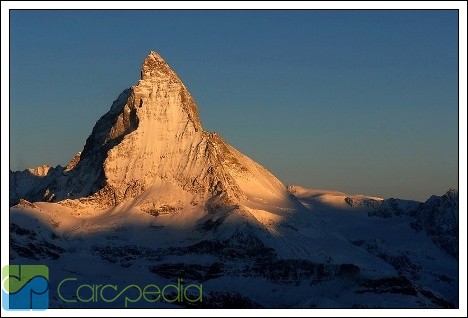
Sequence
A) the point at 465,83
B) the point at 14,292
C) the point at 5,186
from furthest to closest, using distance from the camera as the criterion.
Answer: the point at 14,292 < the point at 465,83 < the point at 5,186

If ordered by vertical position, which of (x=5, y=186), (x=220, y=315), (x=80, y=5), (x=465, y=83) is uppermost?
(x=80, y=5)

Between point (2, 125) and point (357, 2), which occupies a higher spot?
point (357, 2)

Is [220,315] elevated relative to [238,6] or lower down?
lower down

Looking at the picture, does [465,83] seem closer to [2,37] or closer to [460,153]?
[460,153]

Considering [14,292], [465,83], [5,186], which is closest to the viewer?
[5,186]

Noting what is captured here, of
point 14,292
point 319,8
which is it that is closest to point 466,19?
point 319,8

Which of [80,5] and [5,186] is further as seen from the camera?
[80,5]

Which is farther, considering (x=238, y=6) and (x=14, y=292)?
(x=14, y=292)

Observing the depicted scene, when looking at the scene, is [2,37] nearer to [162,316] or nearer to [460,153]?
[162,316]

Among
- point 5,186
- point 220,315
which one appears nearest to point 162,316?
point 220,315
